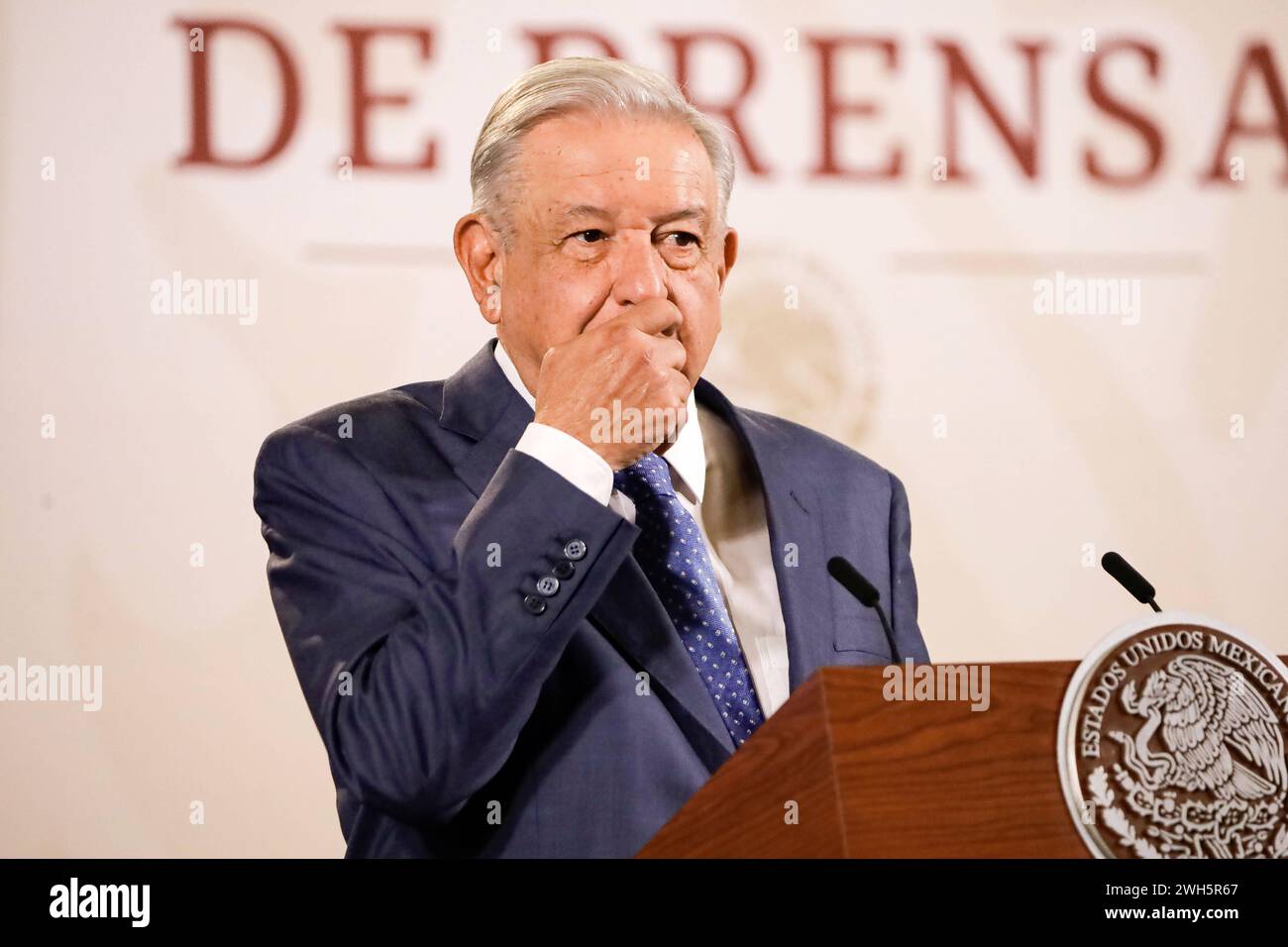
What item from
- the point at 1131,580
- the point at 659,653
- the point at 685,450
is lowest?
the point at 659,653

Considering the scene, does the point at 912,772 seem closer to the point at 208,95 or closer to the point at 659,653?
the point at 659,653

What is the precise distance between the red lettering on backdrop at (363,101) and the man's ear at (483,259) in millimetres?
778

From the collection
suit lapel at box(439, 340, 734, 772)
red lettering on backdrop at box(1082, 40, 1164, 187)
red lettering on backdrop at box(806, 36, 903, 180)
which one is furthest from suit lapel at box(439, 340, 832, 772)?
red lettering on backdrop at box(1082, 40, 1164, 187)

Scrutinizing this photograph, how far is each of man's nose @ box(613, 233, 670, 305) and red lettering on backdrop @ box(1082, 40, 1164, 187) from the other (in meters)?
1.52

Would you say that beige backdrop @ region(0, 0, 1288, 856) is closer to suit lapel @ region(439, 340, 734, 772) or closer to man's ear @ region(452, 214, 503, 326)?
man's ear @ region(452, 214, 503, 326)

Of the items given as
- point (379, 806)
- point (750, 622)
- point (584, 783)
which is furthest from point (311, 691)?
point (750, 622)

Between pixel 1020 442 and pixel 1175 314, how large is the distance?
17.8 inches

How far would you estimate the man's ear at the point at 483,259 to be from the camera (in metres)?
2.31

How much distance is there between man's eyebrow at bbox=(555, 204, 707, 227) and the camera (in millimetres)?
2174

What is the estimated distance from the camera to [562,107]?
7.25 ft

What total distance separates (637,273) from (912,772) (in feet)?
3.13

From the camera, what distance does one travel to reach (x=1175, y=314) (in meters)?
3.37

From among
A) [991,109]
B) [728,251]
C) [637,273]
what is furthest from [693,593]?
[991,109]

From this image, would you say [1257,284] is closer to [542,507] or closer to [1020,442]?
[1020,442]
